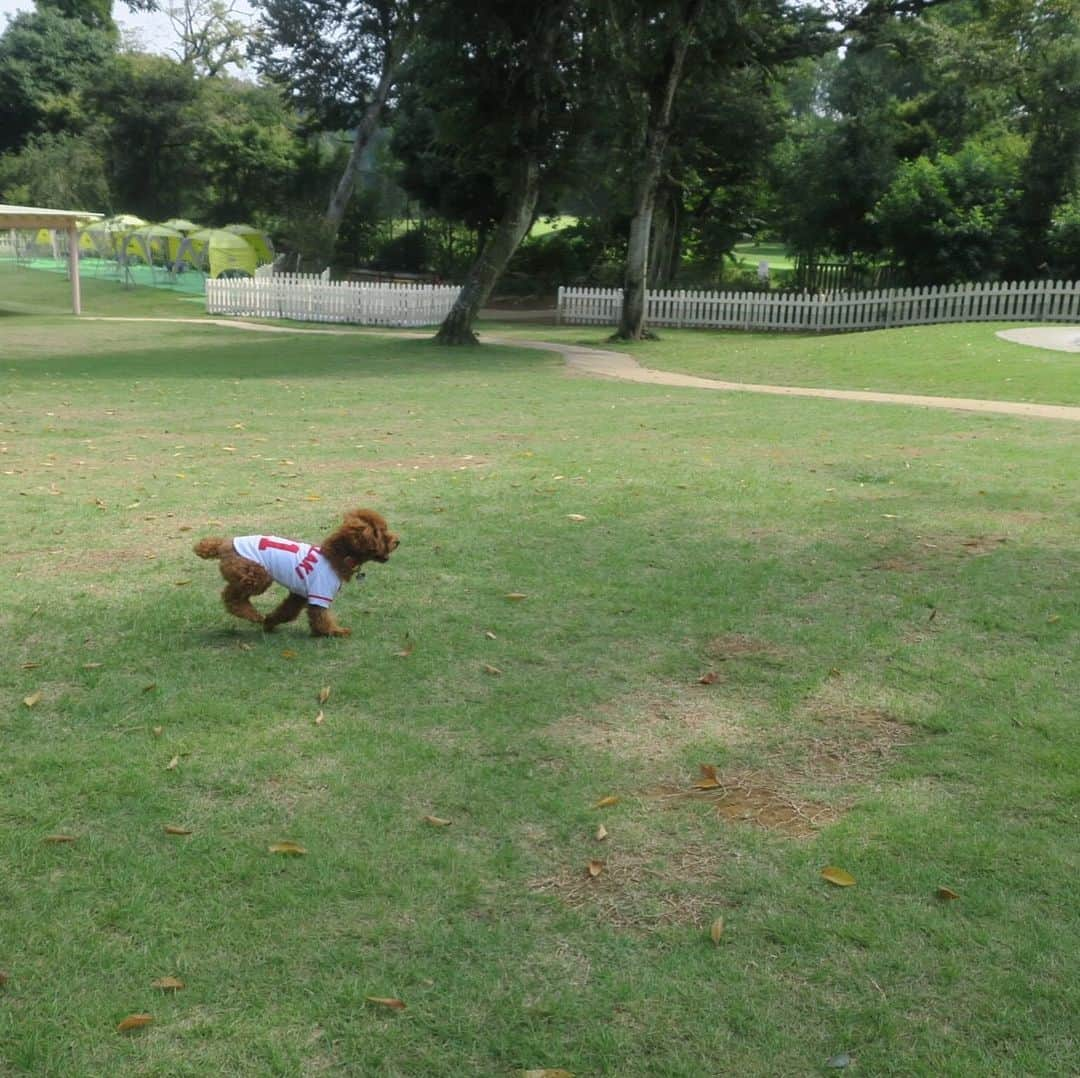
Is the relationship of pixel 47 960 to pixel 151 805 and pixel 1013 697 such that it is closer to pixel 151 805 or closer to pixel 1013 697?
pixel 151 805

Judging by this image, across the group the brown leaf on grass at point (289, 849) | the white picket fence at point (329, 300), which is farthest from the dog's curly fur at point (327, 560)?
the white picket fence at point (329, 300)

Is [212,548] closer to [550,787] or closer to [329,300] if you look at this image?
[550,787]

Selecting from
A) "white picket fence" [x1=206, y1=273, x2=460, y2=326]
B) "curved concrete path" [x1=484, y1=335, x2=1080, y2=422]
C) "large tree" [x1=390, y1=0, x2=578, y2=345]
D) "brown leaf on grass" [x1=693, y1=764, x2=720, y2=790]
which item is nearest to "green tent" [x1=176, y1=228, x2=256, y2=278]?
"white picket fence" [x1=206, y1=273, x2=460, y2=326]

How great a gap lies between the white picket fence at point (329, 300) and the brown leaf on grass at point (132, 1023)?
27373 millimetres

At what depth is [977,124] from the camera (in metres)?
34.6

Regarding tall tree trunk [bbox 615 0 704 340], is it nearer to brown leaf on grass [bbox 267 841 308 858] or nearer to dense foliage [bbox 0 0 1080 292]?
dense foliage [bbox 0 0 1080 292]

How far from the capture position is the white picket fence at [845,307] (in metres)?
25.5

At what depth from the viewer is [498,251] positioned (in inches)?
874

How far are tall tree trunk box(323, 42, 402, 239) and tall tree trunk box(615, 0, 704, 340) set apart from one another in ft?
64.4

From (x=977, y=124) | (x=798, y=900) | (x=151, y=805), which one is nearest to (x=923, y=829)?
(x=798, y=900)

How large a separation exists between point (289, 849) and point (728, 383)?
14.8 m

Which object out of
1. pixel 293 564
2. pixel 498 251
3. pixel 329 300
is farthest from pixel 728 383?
pixel 329 300

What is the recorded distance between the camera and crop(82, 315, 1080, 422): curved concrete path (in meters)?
13.9

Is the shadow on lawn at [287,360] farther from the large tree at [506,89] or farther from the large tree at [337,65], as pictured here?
the large tree at [337,65]
